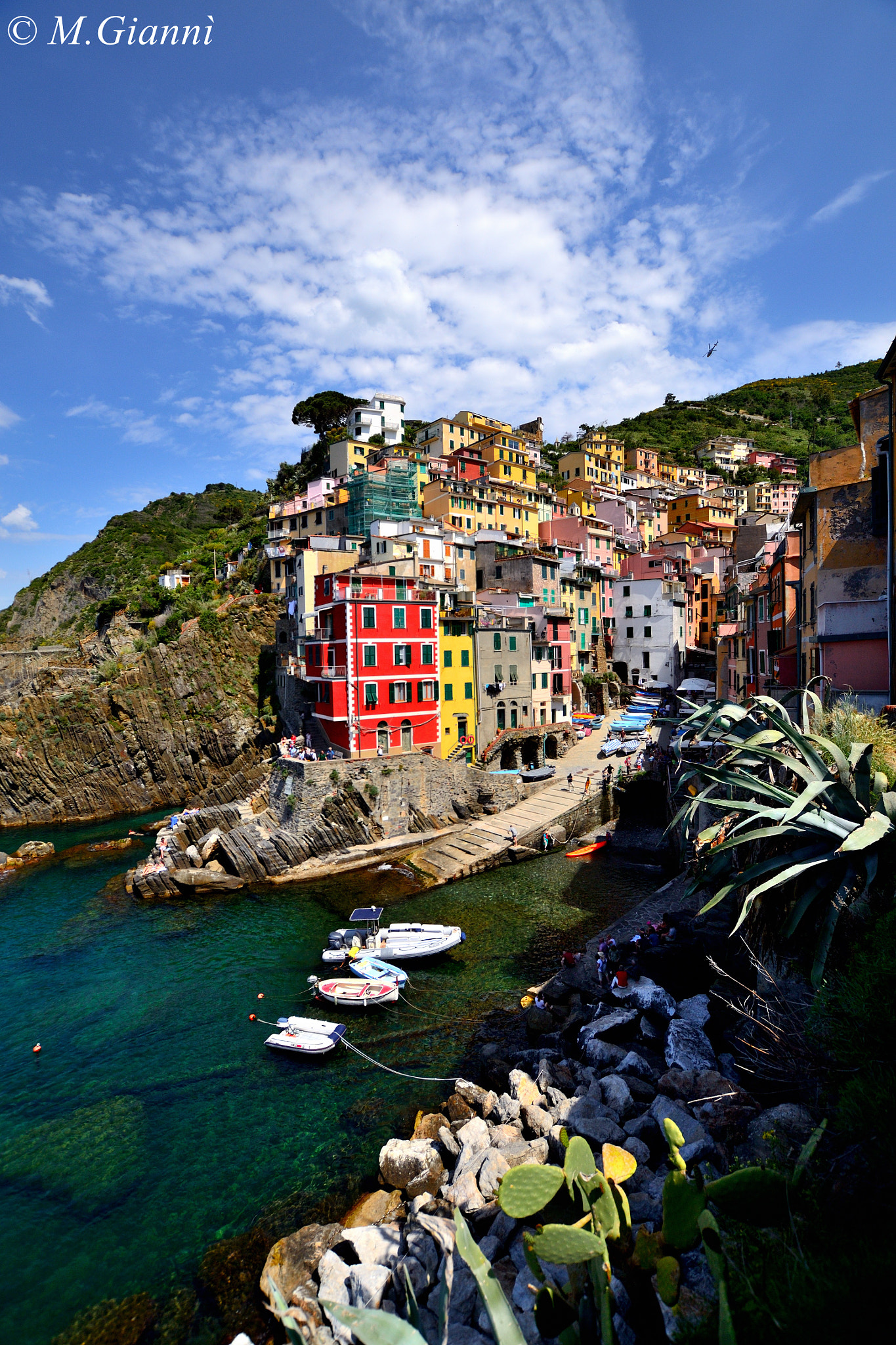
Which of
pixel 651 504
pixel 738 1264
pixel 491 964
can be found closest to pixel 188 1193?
pixel 491 964

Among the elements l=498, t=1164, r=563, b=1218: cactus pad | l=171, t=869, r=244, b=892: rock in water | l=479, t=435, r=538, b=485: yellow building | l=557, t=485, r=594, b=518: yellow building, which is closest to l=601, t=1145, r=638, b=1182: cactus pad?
l=498, t=1164, r=563, b=1218: cactus pad

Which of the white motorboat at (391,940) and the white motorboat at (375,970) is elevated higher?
the white motorboat at (391,940)

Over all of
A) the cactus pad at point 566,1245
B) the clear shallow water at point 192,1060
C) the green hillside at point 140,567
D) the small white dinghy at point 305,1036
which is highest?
the green hillside at point 140,567

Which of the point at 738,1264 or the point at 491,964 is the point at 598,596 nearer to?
the point at 491,964

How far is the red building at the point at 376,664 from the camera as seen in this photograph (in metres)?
33.8

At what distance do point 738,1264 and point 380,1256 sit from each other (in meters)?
7.24

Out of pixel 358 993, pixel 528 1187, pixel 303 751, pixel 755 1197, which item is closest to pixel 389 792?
pixel 303 751

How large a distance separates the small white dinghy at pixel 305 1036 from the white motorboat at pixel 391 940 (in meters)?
3.55

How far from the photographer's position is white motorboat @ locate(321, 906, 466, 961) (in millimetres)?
21906

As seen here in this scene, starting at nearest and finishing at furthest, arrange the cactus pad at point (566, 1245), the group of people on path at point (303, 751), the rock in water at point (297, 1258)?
the cactus pad at point (566, 1245) < the rock in water at point (297, 1258) < the group of people on path at point (303, 751)

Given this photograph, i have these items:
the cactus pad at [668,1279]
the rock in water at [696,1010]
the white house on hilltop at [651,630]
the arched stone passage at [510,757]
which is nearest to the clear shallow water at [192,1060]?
the rock in water at [696,1010]

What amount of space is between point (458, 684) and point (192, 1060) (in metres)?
25.3

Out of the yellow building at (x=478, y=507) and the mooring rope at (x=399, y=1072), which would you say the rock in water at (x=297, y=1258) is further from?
the yellow building at (x=478, y=507)

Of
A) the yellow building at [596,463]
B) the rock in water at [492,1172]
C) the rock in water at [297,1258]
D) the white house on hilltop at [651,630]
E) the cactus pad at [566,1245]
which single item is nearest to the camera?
the cactus pad at [566,1245]
